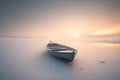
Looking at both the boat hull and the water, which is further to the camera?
the boat hull

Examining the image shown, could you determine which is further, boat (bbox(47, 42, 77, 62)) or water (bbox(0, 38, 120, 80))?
boat (bbox(47, 42, 77, 62))

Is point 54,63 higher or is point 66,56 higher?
point 66,56

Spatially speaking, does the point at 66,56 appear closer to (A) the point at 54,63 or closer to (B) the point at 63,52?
(B) the point at 63,52

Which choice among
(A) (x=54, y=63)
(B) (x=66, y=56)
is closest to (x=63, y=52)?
(B) (x=66, y=56)

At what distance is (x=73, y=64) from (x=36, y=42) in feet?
5.12

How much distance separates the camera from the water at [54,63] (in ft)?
8.57

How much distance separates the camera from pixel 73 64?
308 centimetres

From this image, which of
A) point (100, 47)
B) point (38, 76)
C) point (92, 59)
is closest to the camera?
point (38, 76)

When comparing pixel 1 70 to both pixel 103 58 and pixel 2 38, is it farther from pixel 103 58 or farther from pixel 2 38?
pixel 2 38

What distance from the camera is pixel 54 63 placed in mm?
3090

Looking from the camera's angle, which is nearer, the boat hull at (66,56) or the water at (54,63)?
the water at (54,63)

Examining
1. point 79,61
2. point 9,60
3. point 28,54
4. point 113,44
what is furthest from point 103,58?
point 9,60

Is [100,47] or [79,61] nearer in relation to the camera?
[79,61]

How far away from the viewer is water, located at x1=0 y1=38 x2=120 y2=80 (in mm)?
2613
